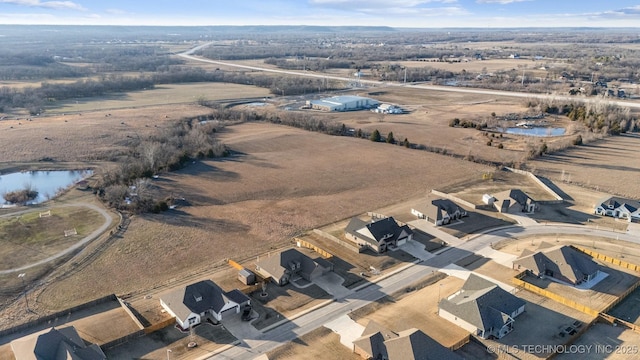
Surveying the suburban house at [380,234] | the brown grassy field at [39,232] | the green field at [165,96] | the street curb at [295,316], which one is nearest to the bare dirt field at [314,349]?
the street curb at [295,316]

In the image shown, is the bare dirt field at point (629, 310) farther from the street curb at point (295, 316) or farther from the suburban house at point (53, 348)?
the suburban house at point (53, 348)

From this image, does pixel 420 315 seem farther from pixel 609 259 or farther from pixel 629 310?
pixel 609 259

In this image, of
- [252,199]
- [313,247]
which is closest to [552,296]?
[313,247]

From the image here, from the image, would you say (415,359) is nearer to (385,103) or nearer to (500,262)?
(500,262)

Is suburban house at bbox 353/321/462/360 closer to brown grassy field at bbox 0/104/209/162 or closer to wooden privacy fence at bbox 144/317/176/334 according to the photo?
wooden privacy fence at bbox 144/317/176/334

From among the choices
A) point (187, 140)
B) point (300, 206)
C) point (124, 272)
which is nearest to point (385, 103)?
point (187, 140)
